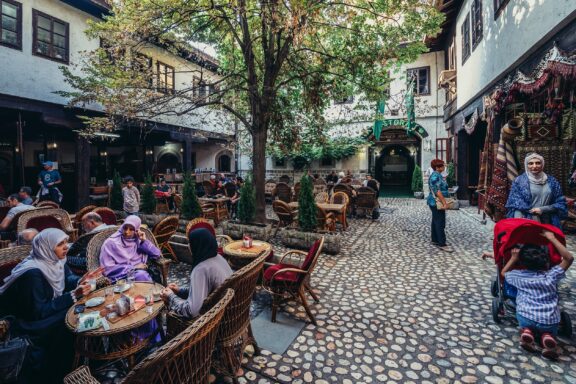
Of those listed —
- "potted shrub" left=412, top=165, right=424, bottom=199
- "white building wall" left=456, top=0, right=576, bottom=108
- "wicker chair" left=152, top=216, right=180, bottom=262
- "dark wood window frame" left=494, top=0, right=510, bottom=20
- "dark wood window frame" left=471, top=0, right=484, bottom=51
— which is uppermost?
"dark wood window frame" left=471, top=0, right=484, bottom=51

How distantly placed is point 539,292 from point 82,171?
1260 cm

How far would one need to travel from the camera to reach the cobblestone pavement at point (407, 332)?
2779 millimetres

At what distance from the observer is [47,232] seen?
2783 mm

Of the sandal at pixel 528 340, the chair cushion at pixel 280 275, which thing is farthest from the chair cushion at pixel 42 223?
the sandal at pixel 528 340

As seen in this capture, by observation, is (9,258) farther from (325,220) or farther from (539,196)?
(539,196)

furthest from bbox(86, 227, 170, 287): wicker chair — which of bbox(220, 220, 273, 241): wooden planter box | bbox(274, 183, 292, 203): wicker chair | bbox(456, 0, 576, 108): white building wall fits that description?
bbox(274, 183, 292, 203): wicker chair

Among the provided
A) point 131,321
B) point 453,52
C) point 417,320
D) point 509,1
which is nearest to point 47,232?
point 131,321

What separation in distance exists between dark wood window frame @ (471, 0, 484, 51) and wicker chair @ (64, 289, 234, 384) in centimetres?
1114

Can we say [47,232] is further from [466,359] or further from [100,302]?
[466,359]

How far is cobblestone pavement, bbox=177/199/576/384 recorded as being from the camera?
9.12 feet

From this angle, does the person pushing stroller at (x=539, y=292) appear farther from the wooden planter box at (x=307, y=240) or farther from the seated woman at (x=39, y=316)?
the seated woman at (x=39, y=316)

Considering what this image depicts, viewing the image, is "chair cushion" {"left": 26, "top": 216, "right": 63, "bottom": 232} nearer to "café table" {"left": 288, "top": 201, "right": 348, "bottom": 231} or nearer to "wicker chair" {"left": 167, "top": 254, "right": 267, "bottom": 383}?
"wicker chair" {"left": 167, "top": 254, "right": 267, "bottom": 383}

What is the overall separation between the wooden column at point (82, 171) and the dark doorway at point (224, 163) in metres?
11.7

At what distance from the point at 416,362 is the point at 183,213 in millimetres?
6925
